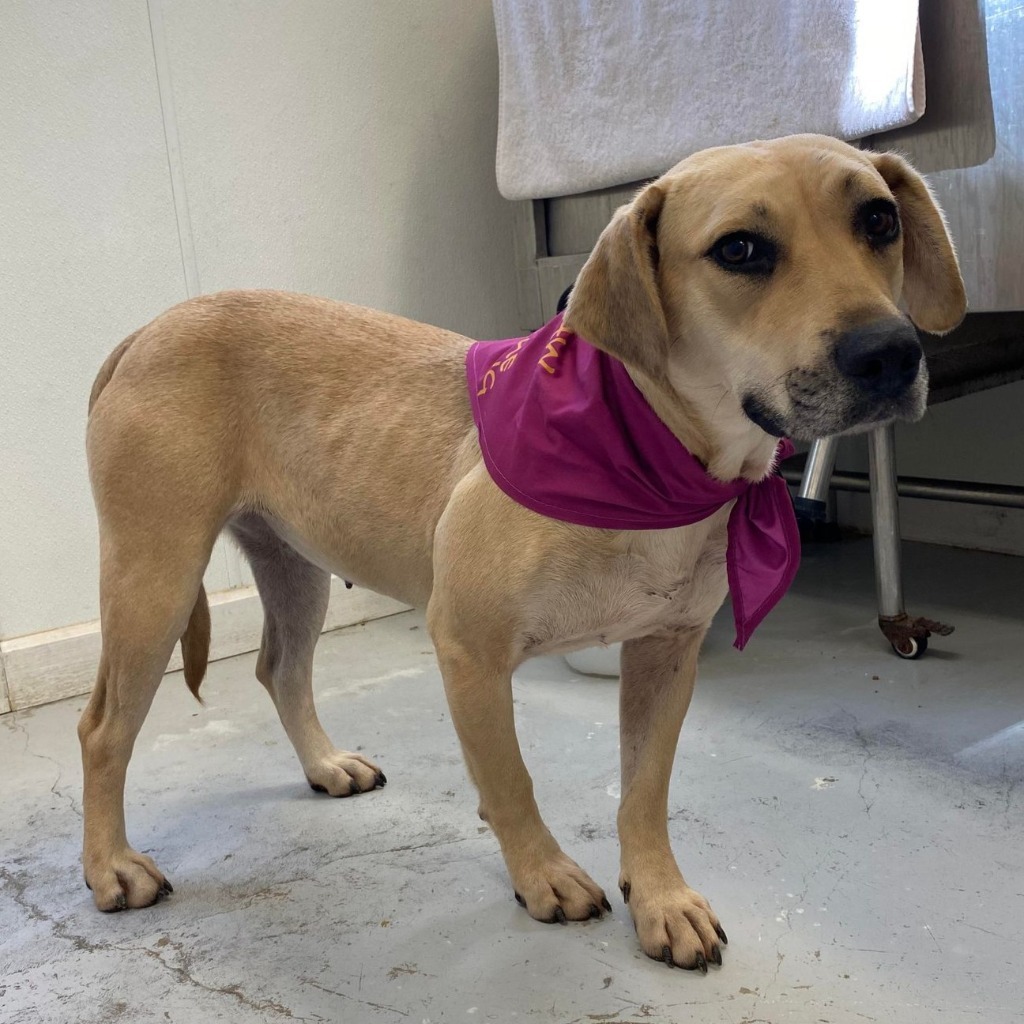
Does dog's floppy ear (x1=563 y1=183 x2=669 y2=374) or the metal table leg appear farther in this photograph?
the metal table leg

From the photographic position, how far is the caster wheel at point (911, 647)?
256 cm

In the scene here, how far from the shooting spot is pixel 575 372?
1.49 m

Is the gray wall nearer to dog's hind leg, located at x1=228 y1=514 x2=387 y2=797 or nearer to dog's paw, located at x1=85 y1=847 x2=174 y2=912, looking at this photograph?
dog's hind leg, located at x1=228 y1=514 x2=387 y2=797

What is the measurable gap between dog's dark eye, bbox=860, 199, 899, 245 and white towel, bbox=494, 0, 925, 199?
0.94 metres

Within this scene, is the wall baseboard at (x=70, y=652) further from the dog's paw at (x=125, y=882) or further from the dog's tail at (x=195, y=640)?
the dog's paw at (x=125, y=882)

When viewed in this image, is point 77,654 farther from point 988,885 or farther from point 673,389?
point 988,885

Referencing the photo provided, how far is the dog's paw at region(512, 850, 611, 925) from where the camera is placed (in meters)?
1.55

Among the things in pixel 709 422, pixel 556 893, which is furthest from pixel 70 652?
pixel 709 422

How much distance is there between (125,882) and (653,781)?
2.90 feet

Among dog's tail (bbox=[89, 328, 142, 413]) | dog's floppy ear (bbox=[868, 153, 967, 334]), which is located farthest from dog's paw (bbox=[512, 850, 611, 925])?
dog's tail (bbox=[89, 328, 142, 413])

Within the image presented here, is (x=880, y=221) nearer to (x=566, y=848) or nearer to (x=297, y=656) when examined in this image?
(x=566, y=848)

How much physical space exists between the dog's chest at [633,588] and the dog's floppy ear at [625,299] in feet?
0.84

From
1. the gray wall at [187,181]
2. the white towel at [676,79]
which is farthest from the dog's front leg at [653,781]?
the gray wall at [187,181]

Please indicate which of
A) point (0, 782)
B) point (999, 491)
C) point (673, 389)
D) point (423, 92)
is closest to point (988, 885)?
point (673, 389)
